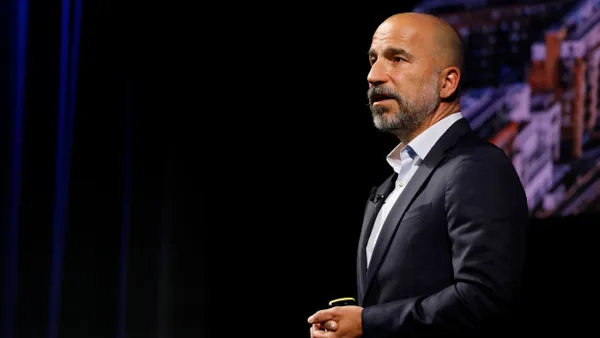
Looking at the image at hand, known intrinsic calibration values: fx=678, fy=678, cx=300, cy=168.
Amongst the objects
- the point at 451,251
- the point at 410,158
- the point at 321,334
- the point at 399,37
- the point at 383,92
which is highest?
the point at 399,37

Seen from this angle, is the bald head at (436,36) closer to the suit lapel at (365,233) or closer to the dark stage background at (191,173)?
the suit lapel at (365,233)

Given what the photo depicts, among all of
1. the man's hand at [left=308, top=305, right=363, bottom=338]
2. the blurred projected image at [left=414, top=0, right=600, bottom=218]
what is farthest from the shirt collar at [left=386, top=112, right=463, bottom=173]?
the blurred projected image at [left=414, top=0, right=600, bottom=218]

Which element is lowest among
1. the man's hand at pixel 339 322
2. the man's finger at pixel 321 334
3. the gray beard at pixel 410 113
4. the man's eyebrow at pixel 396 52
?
the man's finger at pixel 321 334

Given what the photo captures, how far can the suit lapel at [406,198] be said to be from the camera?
4.33ft

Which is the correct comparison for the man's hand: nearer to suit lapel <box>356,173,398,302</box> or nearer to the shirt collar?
suit lapel <box>356,173,398,302</box>

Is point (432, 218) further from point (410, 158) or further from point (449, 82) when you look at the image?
point (449, 82)

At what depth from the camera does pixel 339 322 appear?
4.16 feet

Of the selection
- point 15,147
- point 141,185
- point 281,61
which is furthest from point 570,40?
point 15,147

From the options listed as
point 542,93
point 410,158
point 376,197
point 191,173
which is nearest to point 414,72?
point 410,158

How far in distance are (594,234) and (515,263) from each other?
1.51 m

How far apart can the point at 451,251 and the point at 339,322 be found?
9.8 inches

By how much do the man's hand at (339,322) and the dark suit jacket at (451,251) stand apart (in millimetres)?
18

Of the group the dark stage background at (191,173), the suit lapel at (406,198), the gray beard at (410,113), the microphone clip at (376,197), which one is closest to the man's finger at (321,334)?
the suit lapel at (406,198)

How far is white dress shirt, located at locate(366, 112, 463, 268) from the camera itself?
1427 mm
